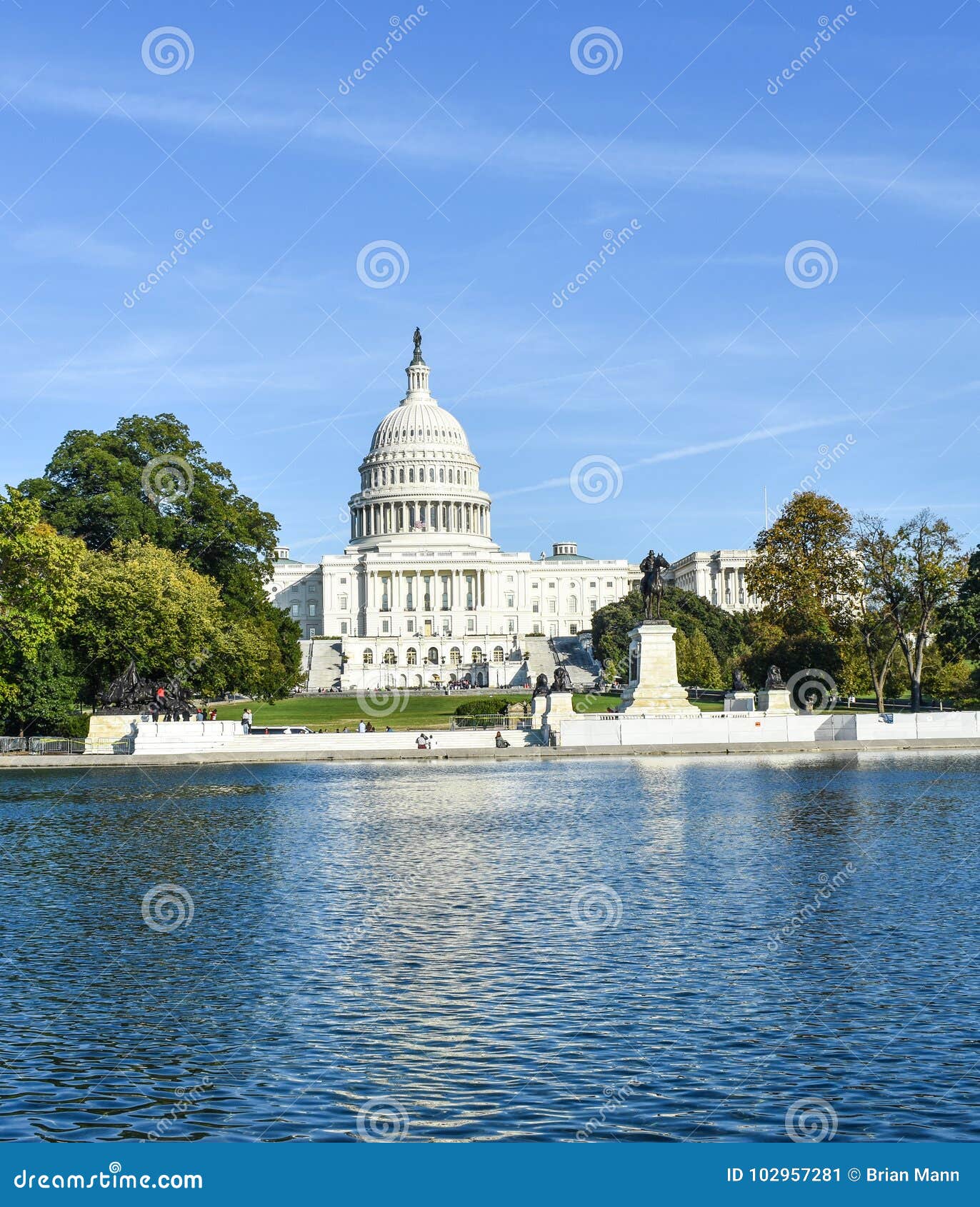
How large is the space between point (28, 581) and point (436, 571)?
131 metres

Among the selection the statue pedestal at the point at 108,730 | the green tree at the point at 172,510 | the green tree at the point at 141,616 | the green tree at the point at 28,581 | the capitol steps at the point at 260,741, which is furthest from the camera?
the green tree at the point at 172,510

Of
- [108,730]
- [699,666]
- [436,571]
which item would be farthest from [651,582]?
[436,571]

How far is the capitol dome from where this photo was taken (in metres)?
186

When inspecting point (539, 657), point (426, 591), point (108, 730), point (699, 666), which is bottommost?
point (108, 730)

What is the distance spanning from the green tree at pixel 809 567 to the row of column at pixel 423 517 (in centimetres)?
11107

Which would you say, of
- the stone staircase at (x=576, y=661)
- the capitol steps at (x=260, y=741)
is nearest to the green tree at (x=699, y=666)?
the stone staircase at (x=576, y=661)

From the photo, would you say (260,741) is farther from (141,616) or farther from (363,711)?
(363,711)

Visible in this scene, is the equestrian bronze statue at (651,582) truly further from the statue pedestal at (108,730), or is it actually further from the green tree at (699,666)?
the green tree at (699,666)

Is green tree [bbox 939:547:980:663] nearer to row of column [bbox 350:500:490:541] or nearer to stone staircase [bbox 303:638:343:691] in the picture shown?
stone staircase [bbox 303:638:343:691]

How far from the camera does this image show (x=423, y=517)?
616 ft

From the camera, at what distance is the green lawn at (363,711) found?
76.9 meters

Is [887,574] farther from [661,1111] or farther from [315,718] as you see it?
[661,1111]

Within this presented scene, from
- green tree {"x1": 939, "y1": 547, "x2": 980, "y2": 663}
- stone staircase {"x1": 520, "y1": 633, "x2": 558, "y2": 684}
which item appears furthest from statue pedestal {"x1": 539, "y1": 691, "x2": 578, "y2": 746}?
stone staircase {"x1": 520, "y1": 633, "x2": 558, "y2": 684}

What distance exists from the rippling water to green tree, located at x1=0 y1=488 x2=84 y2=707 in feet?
68.4
